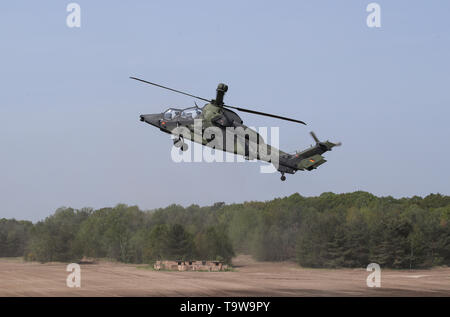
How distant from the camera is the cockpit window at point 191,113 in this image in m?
52.3

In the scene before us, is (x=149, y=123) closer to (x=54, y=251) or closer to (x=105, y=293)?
(x=105, y=293)

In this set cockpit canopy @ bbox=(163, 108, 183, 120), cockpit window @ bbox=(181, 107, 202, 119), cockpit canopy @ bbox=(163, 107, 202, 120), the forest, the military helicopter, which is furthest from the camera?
the forest

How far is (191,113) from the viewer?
52812mm

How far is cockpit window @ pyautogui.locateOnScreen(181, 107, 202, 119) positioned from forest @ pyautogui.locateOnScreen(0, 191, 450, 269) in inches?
2313

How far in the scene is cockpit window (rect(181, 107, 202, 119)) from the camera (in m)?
52.3

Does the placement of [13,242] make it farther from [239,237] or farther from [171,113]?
[171,113]

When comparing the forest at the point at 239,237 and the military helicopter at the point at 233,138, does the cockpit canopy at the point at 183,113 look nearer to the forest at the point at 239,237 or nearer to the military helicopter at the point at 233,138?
the military helicopter at the point at 233,138

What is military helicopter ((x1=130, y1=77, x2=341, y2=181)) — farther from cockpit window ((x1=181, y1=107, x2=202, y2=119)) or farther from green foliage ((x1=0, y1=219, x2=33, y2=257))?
green foliage ((x1=0, y1=219, x2=33, y2=257))

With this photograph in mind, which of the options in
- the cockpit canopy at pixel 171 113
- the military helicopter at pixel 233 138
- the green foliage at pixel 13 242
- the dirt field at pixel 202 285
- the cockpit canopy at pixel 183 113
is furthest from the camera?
the green foliage at pixel 13 242

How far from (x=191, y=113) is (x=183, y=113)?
984 mm

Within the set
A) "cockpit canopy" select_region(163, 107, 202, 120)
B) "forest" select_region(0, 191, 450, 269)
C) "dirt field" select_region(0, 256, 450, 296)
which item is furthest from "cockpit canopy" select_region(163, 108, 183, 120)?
"forest" select_region(0, 191, 450, 269)

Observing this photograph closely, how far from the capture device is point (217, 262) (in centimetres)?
10400

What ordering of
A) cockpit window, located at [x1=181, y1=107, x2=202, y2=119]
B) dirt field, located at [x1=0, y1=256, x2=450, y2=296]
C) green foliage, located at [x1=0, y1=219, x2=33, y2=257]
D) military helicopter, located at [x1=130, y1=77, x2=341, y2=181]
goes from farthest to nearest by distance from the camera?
1. green foliage, located at [x1=0, y1=219, x2=33, y2=257]
2. dirt field, located at [x1=0, y1=256, x2=450, y2=296]
3. cockpit window, located at [x1=181, y1=107, x2=202, y2=119]
4. military helicopter, located at [x1=130, y1=77, x2=341, y2=181]

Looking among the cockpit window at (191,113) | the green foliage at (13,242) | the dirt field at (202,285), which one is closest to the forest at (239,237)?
the green foliage at (13,242)
